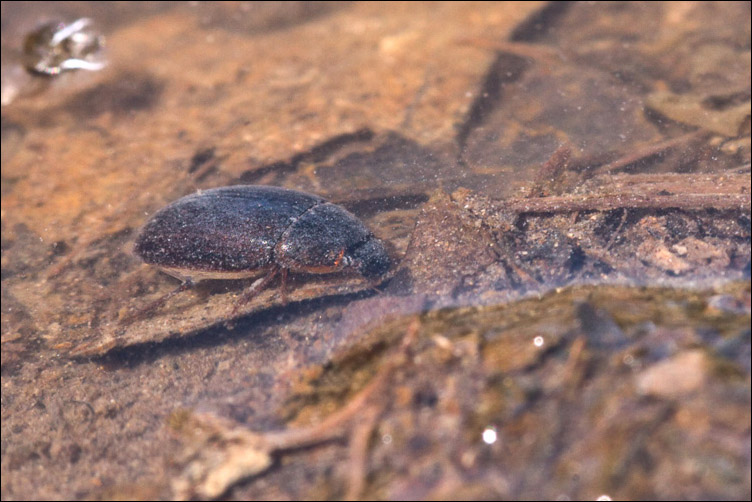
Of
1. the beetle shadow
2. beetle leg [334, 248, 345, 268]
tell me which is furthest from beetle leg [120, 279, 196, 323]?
beetle leg [334, 248, 345, 268]

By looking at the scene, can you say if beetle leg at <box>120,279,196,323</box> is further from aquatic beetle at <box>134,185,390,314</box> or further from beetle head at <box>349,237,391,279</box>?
beetle head at <box>349,237,391,279</box>

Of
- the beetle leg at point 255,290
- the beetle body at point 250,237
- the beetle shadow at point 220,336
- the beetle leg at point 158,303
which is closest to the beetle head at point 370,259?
the beetle body at point 250,237

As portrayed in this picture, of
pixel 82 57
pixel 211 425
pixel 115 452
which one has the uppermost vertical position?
pixel 82 57

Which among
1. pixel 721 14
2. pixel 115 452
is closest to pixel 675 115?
pixel 721 14

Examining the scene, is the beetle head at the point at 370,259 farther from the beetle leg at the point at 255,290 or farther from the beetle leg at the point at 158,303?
the beetle leg at the point at 158,303

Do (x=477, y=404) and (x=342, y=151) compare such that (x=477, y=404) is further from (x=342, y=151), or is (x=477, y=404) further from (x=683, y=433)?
(x=342, y=151)

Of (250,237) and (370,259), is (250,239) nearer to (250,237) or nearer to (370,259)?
(250,237)
